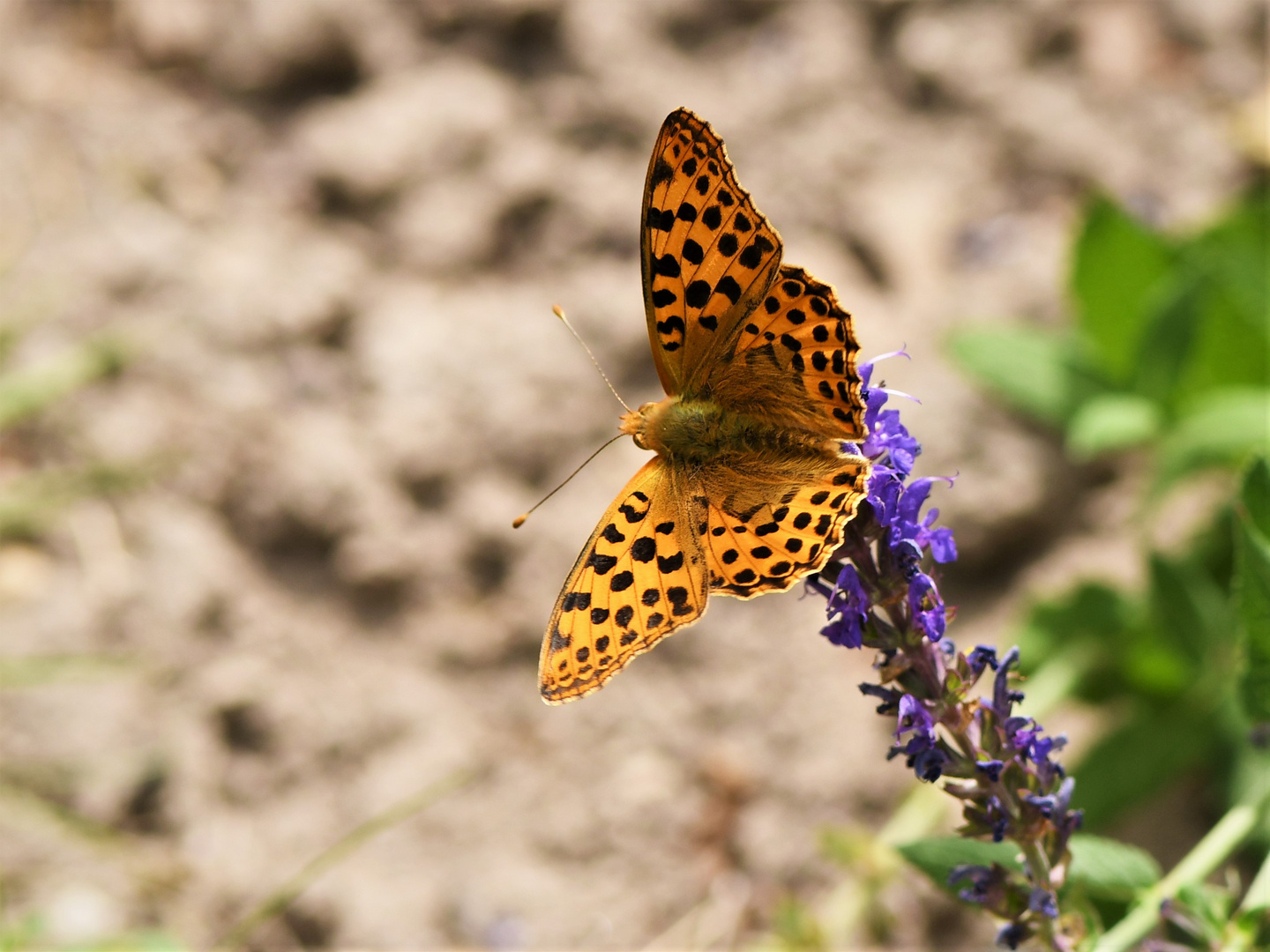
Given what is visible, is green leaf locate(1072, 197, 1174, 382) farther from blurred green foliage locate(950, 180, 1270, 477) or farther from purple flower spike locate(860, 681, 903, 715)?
purple flower spike locate(860, 681, 903, 715)

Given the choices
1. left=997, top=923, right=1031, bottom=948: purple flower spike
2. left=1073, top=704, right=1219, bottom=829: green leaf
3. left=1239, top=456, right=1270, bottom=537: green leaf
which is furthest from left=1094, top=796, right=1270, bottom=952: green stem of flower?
left=1239, top=456, right=1270, bottom=537: green leaf

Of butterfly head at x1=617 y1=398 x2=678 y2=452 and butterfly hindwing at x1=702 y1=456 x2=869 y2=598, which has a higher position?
butterfly head at x1=617 y1=398 x2=678 y2=452

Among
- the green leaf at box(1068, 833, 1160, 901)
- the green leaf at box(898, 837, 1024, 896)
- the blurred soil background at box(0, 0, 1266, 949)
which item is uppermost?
the blurred soil background at box(0, 0, 1266, 949)

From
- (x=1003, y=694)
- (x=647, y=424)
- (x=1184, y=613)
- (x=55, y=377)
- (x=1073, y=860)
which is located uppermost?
(x=55, y=377)

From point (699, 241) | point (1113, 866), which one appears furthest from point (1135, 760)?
point (699, 241)

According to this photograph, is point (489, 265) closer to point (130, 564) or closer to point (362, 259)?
point (362, 259)

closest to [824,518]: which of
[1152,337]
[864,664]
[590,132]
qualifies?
[1152,337]

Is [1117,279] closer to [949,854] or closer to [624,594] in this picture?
[949,854]
